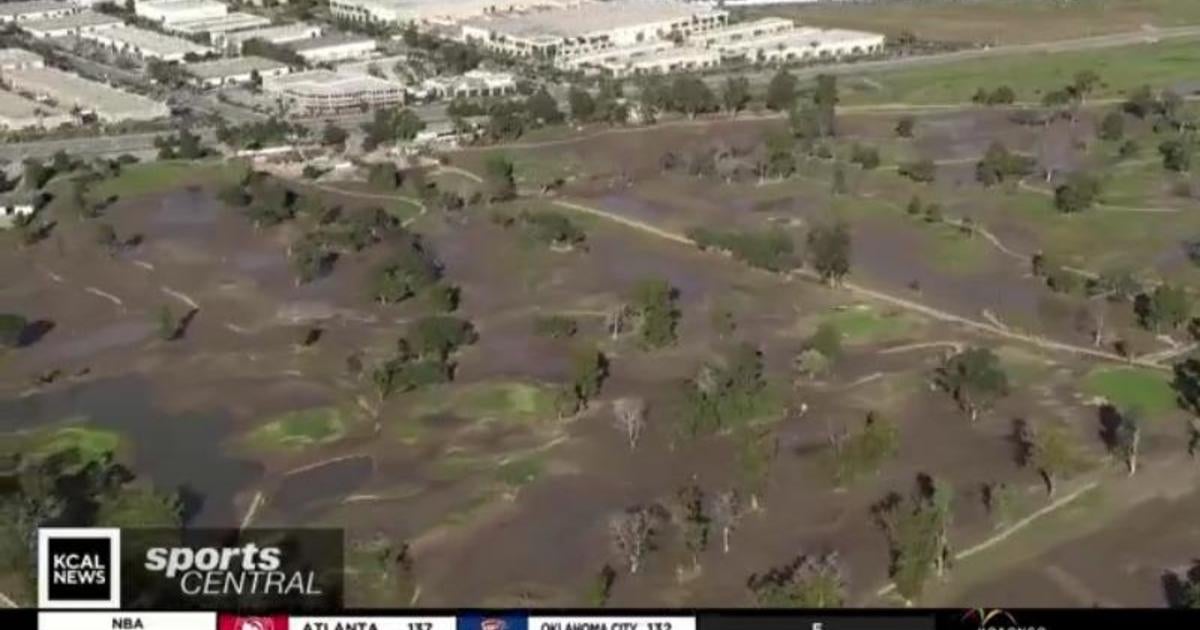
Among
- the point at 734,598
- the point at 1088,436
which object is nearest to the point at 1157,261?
the point at 1088,436

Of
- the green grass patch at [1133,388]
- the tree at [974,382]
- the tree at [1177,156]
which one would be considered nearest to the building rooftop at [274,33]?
the tree at [1177,156]

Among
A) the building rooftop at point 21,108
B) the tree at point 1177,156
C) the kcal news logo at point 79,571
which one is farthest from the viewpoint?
the building rooftop at point 21,108

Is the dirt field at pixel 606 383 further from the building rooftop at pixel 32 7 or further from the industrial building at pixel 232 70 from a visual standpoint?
the building rooftop at pixel 32 7

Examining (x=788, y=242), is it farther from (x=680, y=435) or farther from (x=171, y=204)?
(x=171, y=204)

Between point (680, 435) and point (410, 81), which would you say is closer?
point (680, 435)

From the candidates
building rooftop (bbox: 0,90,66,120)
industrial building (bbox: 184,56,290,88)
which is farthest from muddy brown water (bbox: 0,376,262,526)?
industrial building (bbox: 184,56,290,88)

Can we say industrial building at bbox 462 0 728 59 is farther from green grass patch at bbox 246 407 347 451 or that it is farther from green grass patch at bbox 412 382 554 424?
green grass patch at bbox 246 407 347 451

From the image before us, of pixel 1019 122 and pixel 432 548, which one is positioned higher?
pixel 1019 122
